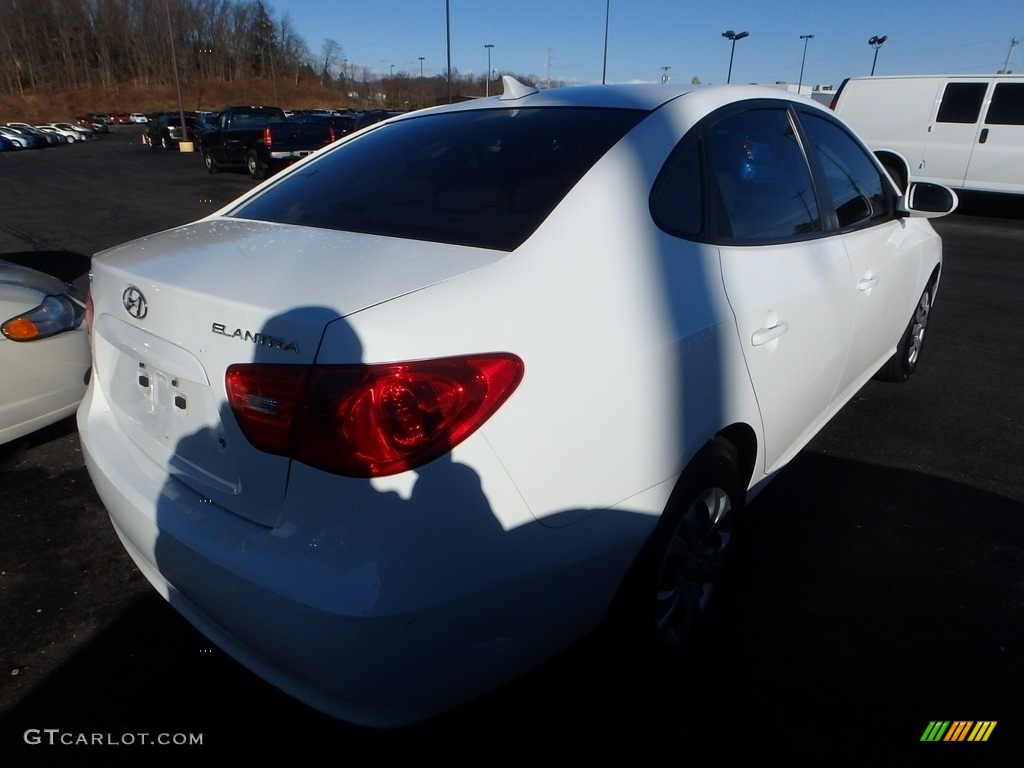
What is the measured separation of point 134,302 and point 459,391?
98cm

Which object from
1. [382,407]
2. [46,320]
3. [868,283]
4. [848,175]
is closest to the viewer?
[382,407]

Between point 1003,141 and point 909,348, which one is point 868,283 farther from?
point 1003,141

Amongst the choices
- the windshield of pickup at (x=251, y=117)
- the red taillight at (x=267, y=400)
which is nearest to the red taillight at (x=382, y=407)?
the red taillight at (x=267, y=400)

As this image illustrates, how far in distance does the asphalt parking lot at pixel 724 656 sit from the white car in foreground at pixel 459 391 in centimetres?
30

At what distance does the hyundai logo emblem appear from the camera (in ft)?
5.98

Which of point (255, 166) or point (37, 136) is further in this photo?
point (37, 136)

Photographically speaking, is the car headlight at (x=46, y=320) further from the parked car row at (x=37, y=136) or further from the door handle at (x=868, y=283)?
the parked car row at (x=37, y=136)

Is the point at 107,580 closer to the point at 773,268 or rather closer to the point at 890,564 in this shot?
the point at 773,268

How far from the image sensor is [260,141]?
61.4 feet

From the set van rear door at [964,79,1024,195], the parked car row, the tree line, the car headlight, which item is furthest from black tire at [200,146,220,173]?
the tree line

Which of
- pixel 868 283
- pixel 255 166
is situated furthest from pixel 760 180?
pixel 255 166

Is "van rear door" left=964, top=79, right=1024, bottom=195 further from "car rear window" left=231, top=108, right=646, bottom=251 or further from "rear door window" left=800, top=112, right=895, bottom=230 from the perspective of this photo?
"car rear window" left=231, top=108, right=646, bottom=251

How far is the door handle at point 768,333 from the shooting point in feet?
7.07

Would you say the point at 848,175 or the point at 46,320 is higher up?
the point at 848,175
